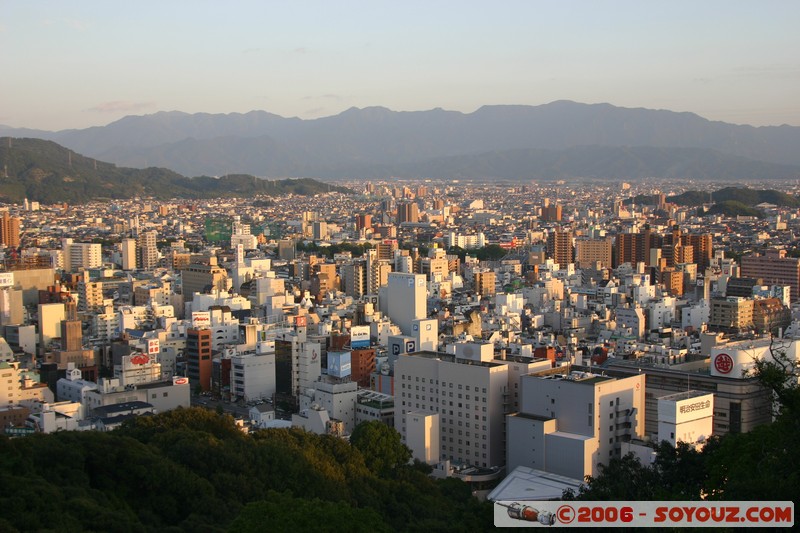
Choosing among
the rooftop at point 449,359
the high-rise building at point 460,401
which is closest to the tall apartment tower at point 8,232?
the rooftop at point 449,359

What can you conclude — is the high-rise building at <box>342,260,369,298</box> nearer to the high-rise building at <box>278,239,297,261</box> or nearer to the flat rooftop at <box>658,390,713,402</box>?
the high-rise building at <box>278,239,297,261</box>

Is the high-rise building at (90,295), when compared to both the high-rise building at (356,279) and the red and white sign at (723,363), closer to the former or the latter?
the high-rise building at (356,279)

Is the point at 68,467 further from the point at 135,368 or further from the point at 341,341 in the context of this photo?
the point at 341,341

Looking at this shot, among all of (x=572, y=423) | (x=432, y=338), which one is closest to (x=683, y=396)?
(x=572, y=423)

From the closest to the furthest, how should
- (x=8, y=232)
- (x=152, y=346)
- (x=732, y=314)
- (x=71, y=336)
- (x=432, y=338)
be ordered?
(x=432, y=338)
(x=152, y=346)
(x=71, y=336)
(x=732, y=314)
(x=8, y=232)

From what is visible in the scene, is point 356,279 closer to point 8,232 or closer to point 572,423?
point 572,423

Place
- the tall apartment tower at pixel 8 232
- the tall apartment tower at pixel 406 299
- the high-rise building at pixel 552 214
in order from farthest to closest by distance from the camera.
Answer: the high-rise building at pixel 552 214 < the tall apartment tower at pixel 8 232 < the tall apartment tower at pixel 406 299
